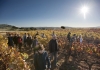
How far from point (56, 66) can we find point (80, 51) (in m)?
4.55

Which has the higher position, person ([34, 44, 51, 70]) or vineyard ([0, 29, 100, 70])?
person ([34, 44, 51, 70])

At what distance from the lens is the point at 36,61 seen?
6.36m

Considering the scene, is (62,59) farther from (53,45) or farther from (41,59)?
(41,59)

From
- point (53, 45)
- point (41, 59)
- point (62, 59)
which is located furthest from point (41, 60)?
point (62, 59)

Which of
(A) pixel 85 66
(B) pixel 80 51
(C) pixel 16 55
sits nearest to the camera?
(C) pixel 16 55

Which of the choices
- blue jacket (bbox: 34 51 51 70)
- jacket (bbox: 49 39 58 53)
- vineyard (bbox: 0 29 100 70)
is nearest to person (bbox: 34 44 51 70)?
blue jacket (bbox: 34 51 51 70)

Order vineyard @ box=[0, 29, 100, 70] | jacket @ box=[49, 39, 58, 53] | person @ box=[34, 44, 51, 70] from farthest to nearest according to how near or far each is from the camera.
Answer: jacket @ box=[49, 39, 58, 53]
vineyard @ box=[0, 29, 100, 70]
person @ box=[34, 44, 51, 70]

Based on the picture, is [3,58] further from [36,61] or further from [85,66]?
[85,66]

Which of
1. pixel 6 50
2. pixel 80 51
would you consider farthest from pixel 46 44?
pixel 6 50

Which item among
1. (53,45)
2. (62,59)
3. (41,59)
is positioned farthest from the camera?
(62,59)

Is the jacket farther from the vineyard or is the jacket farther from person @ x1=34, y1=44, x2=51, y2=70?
person @ x1=34, y1=44, x2=51, y2=70

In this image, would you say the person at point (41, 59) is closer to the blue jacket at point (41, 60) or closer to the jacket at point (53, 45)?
the blue jacket at point (41, 60)

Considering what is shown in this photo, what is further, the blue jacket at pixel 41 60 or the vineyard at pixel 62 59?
the vineyard at pixel 62 59

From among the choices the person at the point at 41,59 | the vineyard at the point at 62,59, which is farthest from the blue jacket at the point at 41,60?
the vineyard at the point at 62,59
